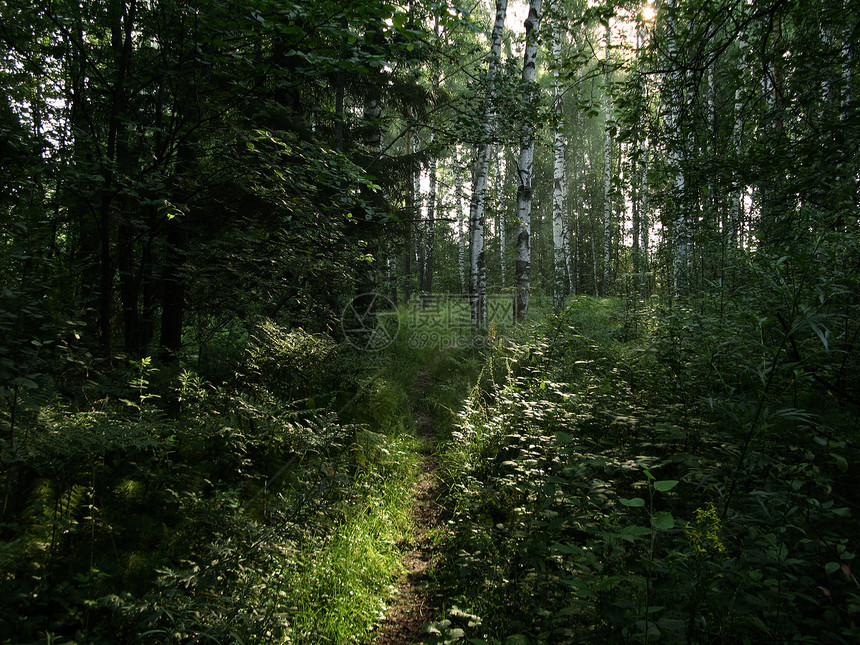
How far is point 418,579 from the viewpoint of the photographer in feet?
10.4

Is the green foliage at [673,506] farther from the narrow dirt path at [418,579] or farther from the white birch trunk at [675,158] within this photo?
the white birch trunk at [675,158]

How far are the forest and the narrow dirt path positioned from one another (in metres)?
0.02

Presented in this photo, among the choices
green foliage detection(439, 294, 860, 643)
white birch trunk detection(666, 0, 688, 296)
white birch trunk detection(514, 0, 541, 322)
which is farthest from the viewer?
white birch trunk detection(514, 0, 541, 322)

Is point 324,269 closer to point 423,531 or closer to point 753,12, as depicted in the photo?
point 423,531

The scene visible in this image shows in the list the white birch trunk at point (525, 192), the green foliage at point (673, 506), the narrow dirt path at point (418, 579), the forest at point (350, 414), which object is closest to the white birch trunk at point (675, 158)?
the forest at point (350, 414)

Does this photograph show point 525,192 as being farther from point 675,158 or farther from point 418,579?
point 418,579

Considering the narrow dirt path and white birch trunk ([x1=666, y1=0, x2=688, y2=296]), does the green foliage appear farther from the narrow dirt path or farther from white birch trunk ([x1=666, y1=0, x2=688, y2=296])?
white birch trunk ([x1=666, y1=0, x2=688, y2=296])

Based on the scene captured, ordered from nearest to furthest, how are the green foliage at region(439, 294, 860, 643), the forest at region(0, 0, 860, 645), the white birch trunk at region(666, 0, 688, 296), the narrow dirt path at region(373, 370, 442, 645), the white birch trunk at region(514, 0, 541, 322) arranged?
the green foliage at region(439, 294, 860, 643) → the forest at region(0, 0, 860, 645) → the narrow dirt path at region(373, 370, 442, 645) → the white birch trunk at region(666, 0, 688, 296) → the white birch trunk at region(514, 0, 541, 322)

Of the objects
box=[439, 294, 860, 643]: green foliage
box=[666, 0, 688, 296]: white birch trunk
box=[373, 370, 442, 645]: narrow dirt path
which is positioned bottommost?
box=[373, 370, 442, 645]: narrow dirt path

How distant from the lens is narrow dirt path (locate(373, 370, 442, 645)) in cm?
268

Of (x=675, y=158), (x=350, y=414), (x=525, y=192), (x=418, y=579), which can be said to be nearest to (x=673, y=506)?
(x=418, y=579)

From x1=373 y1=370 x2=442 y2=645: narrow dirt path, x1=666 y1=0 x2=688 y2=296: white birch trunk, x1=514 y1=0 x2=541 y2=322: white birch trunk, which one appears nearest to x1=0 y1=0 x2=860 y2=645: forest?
x1=373 y1=370 x2=442 y2=645: narrow dirt path

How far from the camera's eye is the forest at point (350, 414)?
6.96 feet

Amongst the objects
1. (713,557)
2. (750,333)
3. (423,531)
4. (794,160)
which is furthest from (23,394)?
(794,160)
